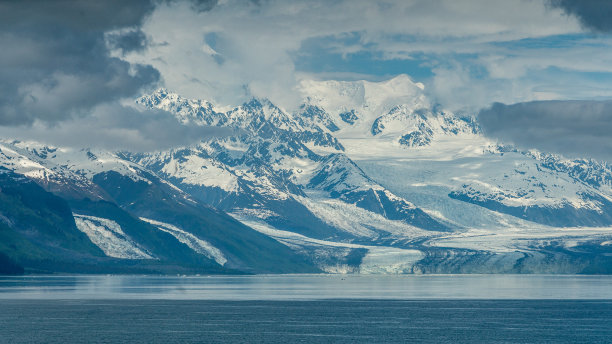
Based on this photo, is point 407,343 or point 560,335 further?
point 560,335

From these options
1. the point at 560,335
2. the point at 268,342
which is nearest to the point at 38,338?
Result: the point at 268,342

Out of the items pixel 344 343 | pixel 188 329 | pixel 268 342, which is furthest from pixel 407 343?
pixel 188 329

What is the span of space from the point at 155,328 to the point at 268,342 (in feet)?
99.6

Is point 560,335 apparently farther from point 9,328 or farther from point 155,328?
point 9,328

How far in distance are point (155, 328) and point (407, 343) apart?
166 feet

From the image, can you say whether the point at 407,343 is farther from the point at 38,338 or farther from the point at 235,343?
the point at 38,338

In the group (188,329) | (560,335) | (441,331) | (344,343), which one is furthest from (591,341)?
(188,329)

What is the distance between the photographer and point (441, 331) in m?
198

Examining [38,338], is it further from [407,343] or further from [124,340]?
[407,343]

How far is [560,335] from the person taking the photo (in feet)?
625

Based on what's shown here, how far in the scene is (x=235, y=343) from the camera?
17575 centimetres

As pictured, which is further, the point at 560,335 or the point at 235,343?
the point at 560,335

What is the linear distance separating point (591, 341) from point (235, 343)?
60461 millimetres

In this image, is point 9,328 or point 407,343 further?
point 9,328
